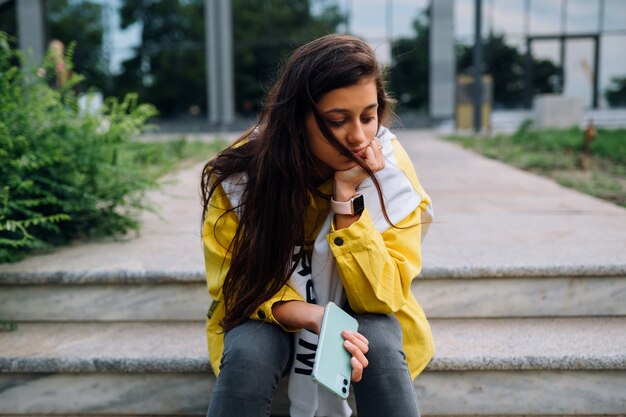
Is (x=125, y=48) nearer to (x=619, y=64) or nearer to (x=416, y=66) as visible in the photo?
Answer: (x=416, y=66)

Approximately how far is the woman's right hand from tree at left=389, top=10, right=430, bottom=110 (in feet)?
48.0

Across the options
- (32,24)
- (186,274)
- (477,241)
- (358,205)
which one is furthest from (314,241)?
(32,24)

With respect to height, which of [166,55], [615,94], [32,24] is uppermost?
[32,24]

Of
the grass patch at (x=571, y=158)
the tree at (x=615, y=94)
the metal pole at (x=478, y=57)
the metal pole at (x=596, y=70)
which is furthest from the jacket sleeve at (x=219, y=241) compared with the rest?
the tree at (x=615, y=94)

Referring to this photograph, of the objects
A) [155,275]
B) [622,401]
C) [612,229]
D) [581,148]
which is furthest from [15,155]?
[581,148]

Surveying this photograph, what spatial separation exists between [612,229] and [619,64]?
625 inches

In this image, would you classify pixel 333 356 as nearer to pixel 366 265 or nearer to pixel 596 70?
pixel 366 265

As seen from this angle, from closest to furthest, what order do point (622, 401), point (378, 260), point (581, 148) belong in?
point (378, 260), point (622, 401), point (581, 148)

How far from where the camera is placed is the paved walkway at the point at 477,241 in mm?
2391

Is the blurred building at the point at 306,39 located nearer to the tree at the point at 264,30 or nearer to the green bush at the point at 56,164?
the tree at the point at 264,30

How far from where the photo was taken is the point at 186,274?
2.38 meters

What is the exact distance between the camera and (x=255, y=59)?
53.9 feet

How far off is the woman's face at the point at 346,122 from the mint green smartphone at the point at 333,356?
1.42ft

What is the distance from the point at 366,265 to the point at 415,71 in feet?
49.7
